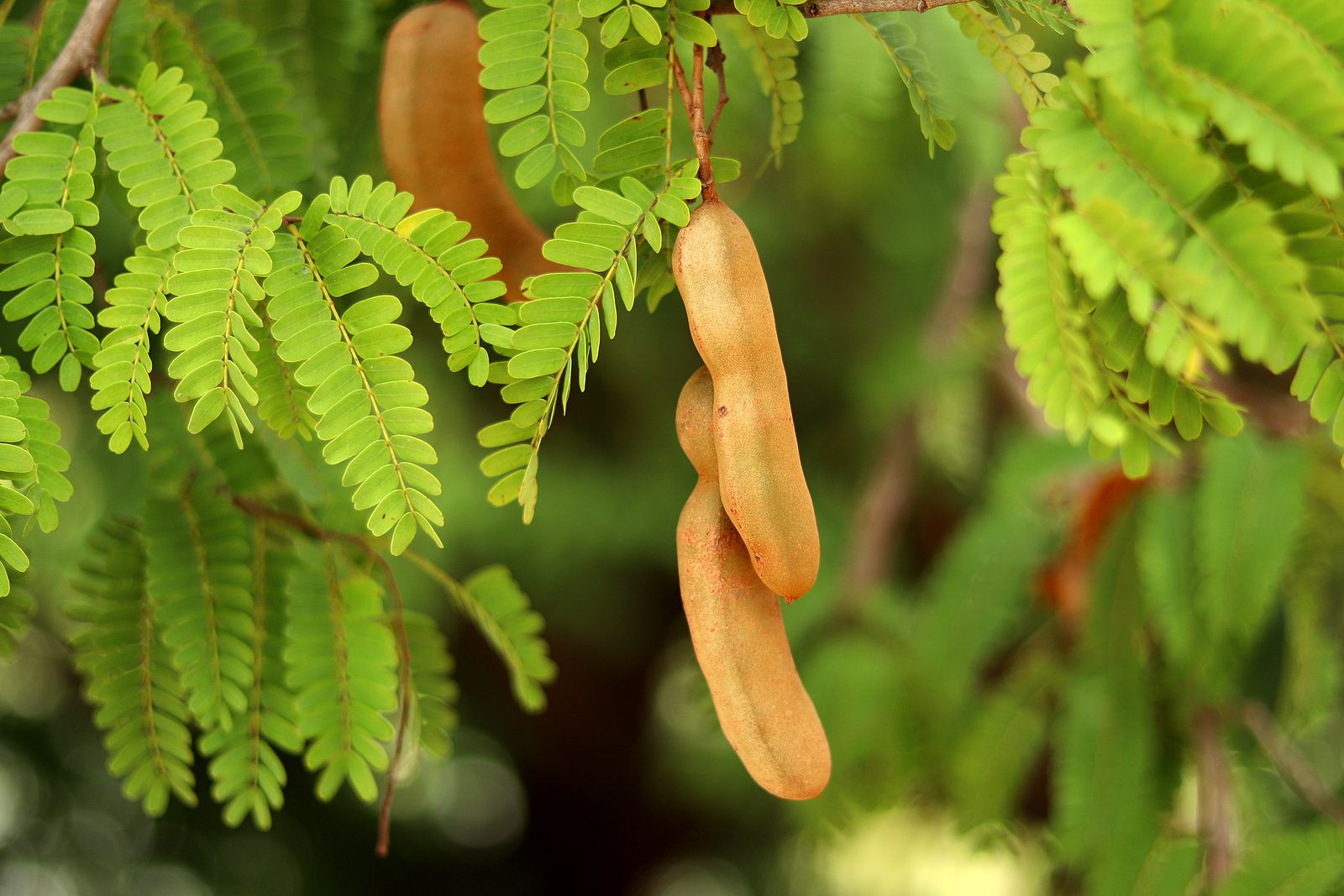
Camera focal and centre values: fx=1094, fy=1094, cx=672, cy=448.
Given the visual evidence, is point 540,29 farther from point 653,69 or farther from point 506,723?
point 506,723

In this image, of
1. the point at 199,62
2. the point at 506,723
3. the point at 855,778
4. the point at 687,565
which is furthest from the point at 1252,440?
the point at 506,723

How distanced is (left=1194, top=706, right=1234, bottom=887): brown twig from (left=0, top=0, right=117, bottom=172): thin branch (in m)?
1.10

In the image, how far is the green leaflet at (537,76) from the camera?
54cm

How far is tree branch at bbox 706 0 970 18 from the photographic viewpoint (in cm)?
→ 49

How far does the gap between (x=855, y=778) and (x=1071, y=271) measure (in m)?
1.01

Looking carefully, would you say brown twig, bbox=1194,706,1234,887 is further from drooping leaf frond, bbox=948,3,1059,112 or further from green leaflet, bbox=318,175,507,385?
green leaflet, bbox=318,175,507,385

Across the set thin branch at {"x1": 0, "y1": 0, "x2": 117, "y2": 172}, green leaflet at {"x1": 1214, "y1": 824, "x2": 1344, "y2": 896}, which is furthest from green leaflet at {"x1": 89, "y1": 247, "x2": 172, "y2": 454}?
green leaflet at {"x1": 1214, "y1": 824, "x2": 1344, "y2": 896}

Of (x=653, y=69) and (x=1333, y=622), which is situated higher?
(x=653, y=69)

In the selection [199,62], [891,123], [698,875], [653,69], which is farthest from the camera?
[698,875]

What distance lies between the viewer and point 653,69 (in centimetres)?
54

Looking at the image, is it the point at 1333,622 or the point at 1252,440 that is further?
the point at 1333,622

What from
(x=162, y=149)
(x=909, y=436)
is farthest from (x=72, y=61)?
(x=909, y=436)

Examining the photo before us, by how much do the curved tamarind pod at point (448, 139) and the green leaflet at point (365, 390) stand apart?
0.44 ft

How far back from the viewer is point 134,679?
2.18 feet
